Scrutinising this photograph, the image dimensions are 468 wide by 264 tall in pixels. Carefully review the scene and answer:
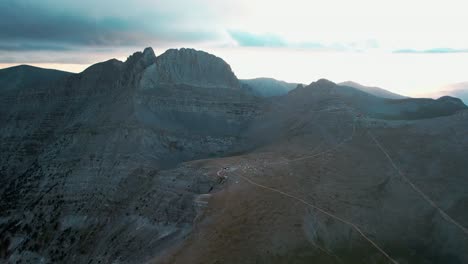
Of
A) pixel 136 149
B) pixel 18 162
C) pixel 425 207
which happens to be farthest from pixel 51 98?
pixel 425 207

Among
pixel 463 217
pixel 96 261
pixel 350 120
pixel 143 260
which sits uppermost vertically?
pixel 350 120

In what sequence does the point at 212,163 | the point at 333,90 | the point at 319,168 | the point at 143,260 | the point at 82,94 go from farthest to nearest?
the point at 82,94, the point at 333,90, the point at 212,163, the point at 319,168, the point at 143,260

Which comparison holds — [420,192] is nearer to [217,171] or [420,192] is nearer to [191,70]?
[217,171]

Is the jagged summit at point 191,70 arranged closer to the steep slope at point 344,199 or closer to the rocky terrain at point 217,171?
the rocky terrain at point 217,171

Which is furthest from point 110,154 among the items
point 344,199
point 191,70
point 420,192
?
point 420,192

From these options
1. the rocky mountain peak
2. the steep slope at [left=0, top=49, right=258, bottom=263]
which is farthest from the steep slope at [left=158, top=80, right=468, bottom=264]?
the rocky mountain peak

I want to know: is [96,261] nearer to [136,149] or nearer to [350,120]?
[136,149]

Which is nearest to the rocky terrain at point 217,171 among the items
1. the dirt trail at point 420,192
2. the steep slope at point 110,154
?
the dirt trail at point 420,192
